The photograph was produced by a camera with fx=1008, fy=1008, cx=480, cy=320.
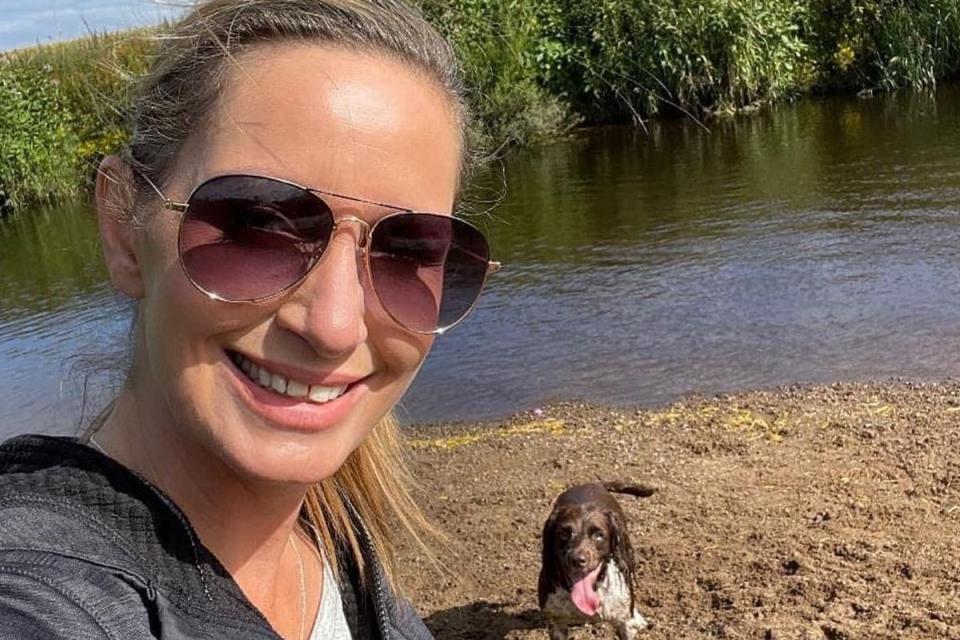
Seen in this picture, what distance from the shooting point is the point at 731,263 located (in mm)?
13305

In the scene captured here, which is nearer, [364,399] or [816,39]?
[364,399]

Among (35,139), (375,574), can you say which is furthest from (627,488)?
(35,139)

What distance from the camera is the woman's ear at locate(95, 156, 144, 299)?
1598 mm

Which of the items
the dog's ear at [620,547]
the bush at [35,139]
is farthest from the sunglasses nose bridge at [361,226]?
the bush at [35,139]

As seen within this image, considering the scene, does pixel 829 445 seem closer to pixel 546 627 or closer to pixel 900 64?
pixel 546 627

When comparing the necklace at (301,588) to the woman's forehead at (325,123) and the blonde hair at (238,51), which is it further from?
the woman's forehead at (325,123)

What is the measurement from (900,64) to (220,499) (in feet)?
105

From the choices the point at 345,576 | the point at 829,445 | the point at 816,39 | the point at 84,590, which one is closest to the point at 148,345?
the point at 84,590

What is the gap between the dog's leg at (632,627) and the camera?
16.3ft

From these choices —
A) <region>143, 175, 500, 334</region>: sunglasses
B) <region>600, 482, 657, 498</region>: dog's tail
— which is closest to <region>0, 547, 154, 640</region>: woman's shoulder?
<region>143, 175, 500, 334</region>: sunglasses

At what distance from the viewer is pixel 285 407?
56.5 inches

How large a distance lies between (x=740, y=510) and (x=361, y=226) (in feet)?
16.8

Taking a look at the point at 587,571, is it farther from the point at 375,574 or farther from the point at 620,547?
the point at 375,574

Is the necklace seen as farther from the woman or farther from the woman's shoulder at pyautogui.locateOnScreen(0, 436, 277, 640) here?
the woman's shoulder at pyautogui.locateOnScreen(0, 436, 277, 640)
